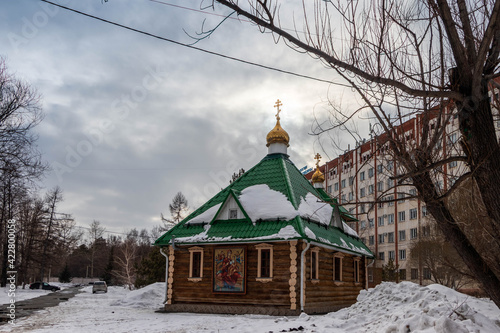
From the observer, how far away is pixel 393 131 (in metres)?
5.65

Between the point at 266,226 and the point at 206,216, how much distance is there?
2924 mm

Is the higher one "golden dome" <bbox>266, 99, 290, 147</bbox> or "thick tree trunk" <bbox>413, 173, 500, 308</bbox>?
"golden dome" <bbox>266, 99, 290, 147</bbox>

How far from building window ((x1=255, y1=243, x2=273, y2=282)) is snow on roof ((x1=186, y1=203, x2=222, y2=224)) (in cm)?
263

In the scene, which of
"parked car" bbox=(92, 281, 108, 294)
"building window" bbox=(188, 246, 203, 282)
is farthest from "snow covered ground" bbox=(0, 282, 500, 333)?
"parked car" bbox=(92, 281, 108, 294)

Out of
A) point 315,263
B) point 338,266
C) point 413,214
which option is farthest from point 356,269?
point 413,214

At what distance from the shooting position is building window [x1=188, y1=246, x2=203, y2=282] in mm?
16844

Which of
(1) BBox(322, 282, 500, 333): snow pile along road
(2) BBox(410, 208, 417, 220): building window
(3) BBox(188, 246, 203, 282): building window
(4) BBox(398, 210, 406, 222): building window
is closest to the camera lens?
(1) BBox(322, 282, 500, 333): snow pile along road

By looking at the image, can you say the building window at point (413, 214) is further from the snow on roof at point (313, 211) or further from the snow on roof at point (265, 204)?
the snow on roof at point (265, 204)

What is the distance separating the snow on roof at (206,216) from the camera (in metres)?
17.6

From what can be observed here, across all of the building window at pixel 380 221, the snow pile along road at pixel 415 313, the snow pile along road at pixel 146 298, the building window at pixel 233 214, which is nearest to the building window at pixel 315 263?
the snow pile along road at pixel 415 313

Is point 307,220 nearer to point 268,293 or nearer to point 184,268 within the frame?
point 268,293

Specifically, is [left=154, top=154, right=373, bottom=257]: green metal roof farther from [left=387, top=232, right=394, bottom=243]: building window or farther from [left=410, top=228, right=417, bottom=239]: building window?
[left=387, top=232, right=394, bottom=243]: building window

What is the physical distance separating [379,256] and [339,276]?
34833 millimetres

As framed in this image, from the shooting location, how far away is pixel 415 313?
8438 millimetres
